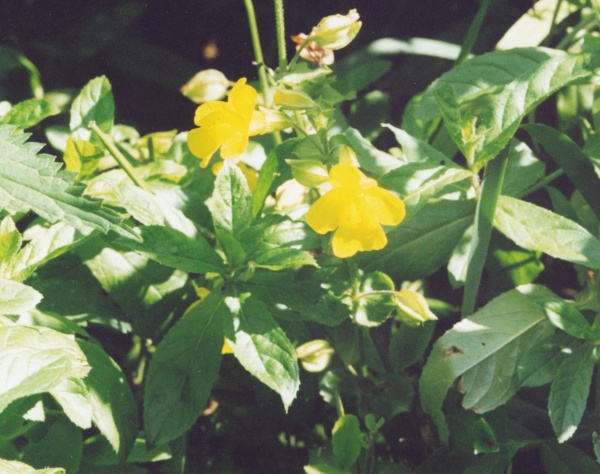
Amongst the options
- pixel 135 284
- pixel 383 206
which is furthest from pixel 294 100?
pixel 135 284

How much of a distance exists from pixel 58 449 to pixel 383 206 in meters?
0.68

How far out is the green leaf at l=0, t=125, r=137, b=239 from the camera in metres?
0.86

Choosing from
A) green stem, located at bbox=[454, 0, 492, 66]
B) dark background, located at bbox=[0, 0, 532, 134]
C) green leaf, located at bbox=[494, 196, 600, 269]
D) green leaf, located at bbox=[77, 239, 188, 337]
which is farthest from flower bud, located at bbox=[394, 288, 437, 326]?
dark background, located at bbox=[0, 0, 532, 134]

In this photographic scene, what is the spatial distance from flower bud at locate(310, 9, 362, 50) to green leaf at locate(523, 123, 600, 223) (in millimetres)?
A: 401

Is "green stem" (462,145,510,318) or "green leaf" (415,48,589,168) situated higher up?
"green leaf" (415,48,589,168)

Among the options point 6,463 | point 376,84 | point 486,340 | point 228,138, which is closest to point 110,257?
point 228,138

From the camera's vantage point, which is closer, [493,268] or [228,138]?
[228,138]

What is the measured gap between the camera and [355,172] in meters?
1.04

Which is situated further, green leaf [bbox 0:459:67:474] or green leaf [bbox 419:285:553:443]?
green leaf [bbox 419:285:553:443]

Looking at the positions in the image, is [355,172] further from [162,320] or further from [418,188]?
[162,320]

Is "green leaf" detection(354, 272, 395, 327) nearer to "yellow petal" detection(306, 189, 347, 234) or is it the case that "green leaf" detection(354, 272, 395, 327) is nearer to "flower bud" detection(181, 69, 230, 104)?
"yellow petal" detection(306, 189, 347, 234)

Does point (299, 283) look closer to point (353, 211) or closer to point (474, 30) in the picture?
point (353, 211)

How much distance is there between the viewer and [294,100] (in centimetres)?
105

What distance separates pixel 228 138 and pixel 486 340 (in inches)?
23.4
